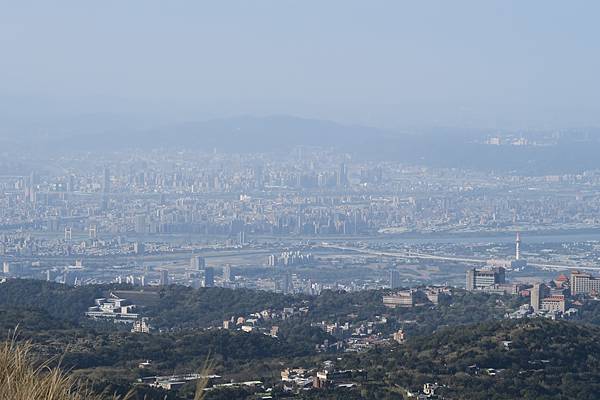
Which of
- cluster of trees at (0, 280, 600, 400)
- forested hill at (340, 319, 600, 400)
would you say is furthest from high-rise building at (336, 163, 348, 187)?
forested hill at (340, 319, 600, 400)

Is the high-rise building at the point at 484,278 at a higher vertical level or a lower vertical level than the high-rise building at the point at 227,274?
higher

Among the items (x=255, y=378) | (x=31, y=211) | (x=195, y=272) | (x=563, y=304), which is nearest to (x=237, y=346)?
(x=255, y=378)

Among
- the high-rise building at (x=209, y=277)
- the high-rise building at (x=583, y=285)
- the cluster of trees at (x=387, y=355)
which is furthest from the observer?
the high-rise building at (x=209, y=277)

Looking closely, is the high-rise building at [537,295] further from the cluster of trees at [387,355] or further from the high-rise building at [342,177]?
the high-rise building at [342,177]

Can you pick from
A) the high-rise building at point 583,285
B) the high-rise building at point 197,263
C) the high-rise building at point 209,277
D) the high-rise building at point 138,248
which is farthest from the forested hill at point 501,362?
the high-rise building at point 138,248

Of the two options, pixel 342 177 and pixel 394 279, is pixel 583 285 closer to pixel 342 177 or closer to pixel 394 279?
pixel 394 279

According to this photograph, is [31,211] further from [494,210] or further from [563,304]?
[563,304]
